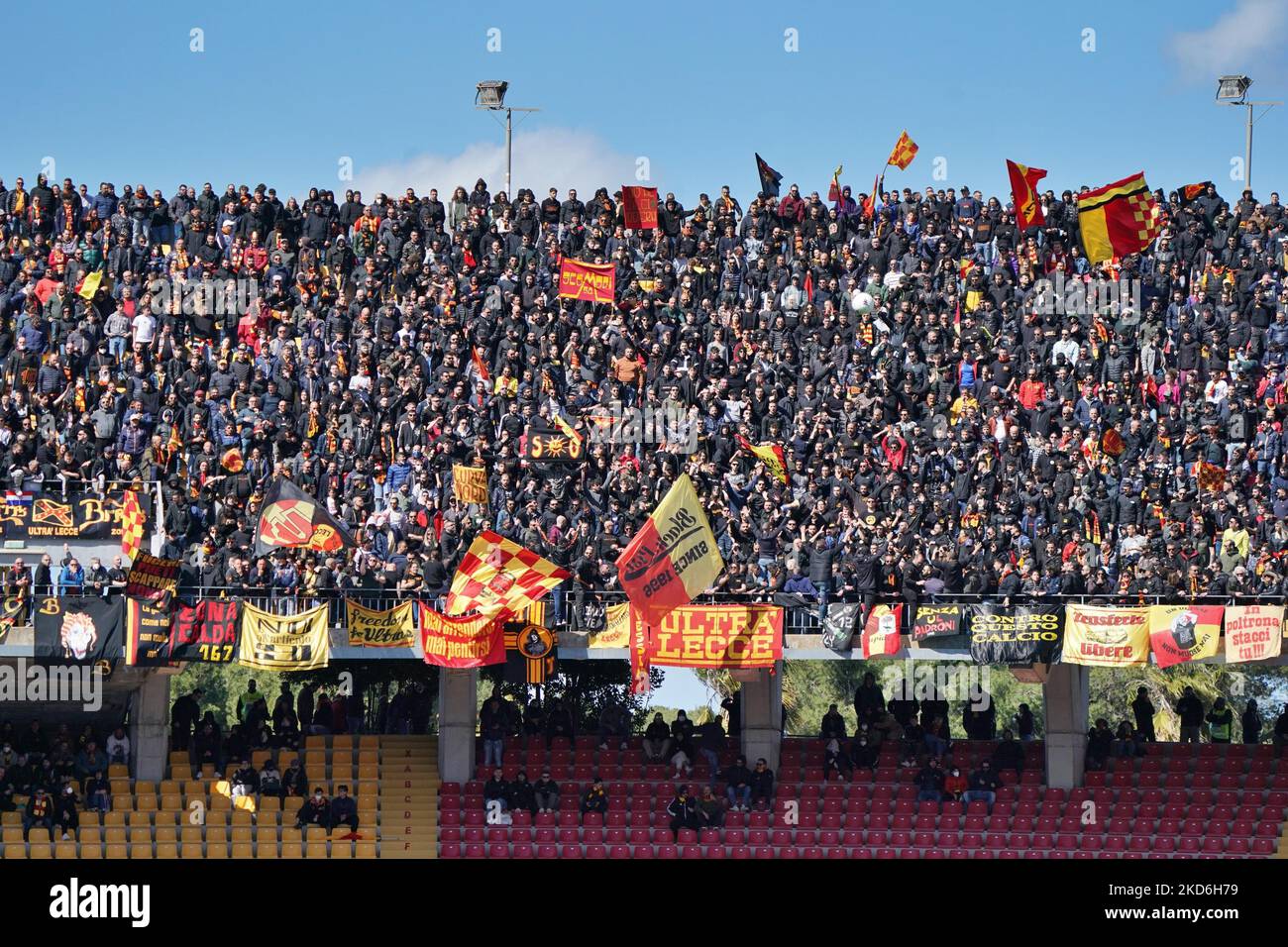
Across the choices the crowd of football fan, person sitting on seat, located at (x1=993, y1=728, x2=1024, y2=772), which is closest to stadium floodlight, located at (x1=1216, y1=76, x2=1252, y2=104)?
the crowd of football fan

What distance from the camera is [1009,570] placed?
117 feet

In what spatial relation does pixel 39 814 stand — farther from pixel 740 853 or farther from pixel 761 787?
pixel 761 787

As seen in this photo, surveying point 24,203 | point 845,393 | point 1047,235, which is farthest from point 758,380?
point 24,203

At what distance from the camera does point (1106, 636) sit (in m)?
35.2

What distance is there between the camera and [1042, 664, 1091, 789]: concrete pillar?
37.6 metres

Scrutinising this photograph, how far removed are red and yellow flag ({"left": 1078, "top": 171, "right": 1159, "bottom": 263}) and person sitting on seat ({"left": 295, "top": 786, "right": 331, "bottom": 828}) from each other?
1904cm

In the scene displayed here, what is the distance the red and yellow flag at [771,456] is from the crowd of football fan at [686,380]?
17 cm

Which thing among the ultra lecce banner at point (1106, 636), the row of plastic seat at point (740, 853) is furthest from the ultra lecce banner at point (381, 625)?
the ultra lecce banner at point (1106, 636)

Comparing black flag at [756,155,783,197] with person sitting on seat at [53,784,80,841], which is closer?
person sitting on seat at [53,784,80,841]

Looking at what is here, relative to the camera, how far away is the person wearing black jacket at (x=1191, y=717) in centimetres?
3853

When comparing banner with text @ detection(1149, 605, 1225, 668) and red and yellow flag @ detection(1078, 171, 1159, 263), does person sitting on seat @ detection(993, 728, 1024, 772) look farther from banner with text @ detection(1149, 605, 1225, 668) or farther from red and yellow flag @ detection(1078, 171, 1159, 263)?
red and yellow flag @ detection(1078, 171, 1159, 263)

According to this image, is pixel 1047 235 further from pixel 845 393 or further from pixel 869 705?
pixel 869 705

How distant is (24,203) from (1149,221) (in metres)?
22.3

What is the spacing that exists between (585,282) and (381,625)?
996 cm
